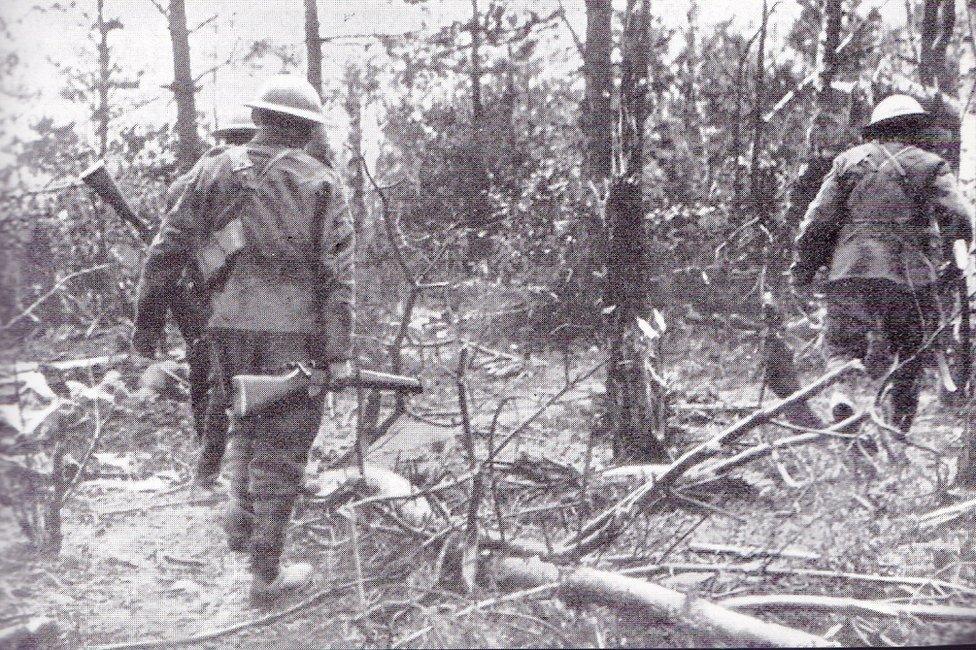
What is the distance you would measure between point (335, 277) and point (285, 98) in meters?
0.63

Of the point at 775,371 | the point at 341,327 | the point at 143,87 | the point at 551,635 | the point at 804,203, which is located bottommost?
the point at 551,635

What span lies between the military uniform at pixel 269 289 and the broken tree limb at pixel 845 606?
1.47m

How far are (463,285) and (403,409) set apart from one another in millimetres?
905

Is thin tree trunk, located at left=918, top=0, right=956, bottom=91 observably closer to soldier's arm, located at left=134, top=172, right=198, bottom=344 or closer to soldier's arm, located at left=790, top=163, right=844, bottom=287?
soldier's arm, located at left=790, top=163, right=844, bottom=287

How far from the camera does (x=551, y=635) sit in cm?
271

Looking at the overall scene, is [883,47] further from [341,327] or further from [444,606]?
[444,606]

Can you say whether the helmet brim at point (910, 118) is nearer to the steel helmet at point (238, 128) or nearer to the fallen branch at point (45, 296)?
the steel helmet at point (238, 128)

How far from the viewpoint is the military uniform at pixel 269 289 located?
302 centimetres

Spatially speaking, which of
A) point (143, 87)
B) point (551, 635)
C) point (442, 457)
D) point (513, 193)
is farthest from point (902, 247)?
point (143, 87)

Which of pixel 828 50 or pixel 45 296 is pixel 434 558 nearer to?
pixel 45 296

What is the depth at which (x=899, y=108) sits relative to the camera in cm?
427

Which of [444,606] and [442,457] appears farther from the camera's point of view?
[442,457]

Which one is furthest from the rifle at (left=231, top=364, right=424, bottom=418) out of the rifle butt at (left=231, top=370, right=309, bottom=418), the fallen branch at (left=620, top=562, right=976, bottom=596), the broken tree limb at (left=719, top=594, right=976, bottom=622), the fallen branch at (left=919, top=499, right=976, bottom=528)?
the fallen branch at (left=919, top=499, right=976, bottom=528)

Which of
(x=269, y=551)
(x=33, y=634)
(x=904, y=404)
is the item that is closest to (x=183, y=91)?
(x=269, y=551)
